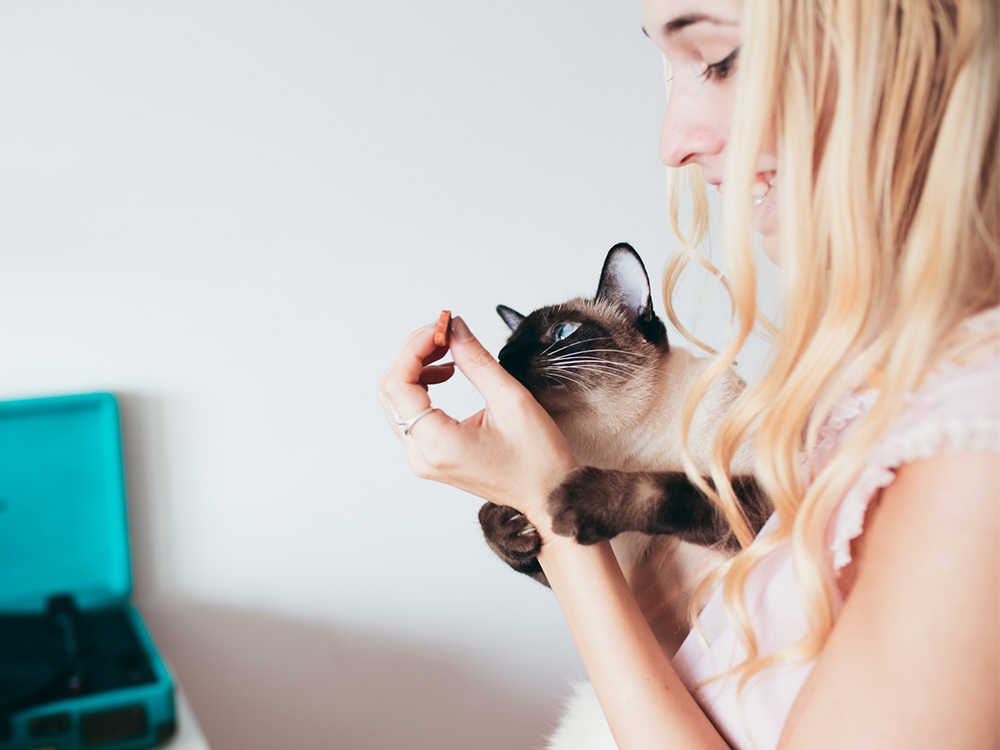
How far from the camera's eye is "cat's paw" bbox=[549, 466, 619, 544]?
30.3 inches

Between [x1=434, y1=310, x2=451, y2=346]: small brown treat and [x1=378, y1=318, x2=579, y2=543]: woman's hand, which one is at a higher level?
[x1=434, y1=310, x2=451, y2=346]: small brown treat

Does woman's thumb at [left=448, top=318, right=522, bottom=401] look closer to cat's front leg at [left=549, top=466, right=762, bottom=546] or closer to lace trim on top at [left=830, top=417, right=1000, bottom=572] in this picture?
cat's front leg at [left=549, top=466, right=762, bottom=546]

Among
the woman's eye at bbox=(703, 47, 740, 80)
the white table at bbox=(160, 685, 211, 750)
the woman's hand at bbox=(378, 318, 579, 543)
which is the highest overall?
the woman's eye at bbox=(703, 47, 740, 80)

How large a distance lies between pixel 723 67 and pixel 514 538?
22.4 inches

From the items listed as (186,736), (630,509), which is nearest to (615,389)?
(630,509)

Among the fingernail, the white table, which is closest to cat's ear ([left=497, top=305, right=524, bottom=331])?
the fingernail

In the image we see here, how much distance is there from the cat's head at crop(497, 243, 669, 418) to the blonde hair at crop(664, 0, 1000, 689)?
347 mm

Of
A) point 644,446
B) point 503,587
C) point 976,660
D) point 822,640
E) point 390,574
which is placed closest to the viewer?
point 976,660

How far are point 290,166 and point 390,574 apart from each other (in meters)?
0.87

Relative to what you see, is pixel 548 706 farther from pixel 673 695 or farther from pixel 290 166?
pixel 290 166

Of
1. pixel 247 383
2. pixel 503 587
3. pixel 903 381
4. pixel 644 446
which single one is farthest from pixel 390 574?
pixel 903 381

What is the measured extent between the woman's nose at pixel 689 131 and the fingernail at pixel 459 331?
304 mm

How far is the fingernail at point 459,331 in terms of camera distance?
88 cm

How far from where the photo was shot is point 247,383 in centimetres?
140
